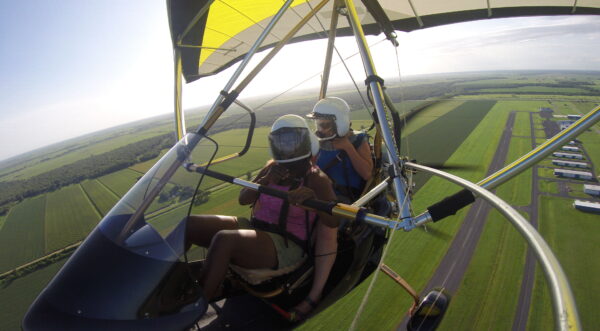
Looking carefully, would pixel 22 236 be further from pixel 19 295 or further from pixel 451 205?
pixel 451 205

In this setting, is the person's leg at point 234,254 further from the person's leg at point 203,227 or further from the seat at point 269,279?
the person's leg at point 203,227

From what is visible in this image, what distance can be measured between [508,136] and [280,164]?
128ft

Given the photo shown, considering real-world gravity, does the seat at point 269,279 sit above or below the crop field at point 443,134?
above

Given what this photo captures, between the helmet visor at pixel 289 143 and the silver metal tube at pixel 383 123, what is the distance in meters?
0.58

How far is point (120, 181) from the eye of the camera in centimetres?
3222

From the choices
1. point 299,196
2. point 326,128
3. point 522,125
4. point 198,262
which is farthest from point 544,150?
point 522,125

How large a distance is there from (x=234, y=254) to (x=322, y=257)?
2.19 ft

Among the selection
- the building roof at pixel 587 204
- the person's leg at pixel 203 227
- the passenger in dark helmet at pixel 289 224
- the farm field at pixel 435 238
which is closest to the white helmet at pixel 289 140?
the passenger in dark helmet at pixel 289 224

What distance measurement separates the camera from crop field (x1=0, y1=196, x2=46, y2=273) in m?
20.7

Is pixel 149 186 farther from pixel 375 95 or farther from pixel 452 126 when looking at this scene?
pixel 452 126

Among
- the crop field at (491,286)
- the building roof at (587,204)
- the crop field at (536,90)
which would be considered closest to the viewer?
the crop field at (491,286)

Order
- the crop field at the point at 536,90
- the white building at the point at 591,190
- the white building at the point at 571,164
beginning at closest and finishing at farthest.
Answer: the white building at the point at 591,190 < the white building at the point at 571,164 < the crop field at the point at 536,90

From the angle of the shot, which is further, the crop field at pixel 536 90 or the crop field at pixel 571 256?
the crop field at pixel 536 90

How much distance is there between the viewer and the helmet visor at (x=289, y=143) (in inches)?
81.4
